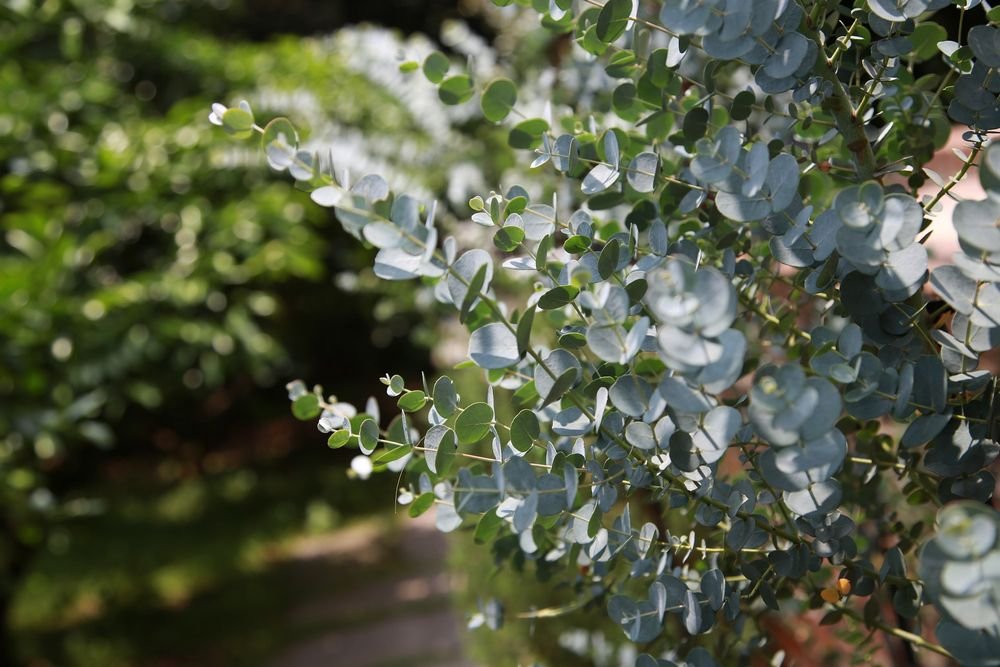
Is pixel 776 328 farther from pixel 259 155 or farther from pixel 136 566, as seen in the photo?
pixel 136 566

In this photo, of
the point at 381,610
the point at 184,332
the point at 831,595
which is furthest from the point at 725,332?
the point at 381,610

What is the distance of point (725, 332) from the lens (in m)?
0.51

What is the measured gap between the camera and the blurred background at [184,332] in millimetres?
3223

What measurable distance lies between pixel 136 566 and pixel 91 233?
195 centimetres

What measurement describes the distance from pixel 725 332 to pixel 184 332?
11.6ft

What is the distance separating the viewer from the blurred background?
10.6ft

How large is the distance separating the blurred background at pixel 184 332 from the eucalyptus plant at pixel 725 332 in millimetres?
1350

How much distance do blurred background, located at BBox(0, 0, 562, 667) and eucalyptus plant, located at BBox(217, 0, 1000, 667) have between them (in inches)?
53.2

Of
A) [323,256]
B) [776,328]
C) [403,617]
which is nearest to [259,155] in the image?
[323,256]

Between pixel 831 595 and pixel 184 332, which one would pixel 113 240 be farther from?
pixel 831 595

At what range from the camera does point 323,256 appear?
19.5 ft

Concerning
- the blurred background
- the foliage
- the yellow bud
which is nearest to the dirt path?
the blurred background

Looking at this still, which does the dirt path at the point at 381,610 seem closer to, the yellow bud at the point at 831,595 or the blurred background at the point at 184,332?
the blurred background at the point at 184,332

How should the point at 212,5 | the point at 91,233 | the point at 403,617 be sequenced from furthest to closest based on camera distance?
the point at 212,5 → the point at 403,617 → the point at 91,233
